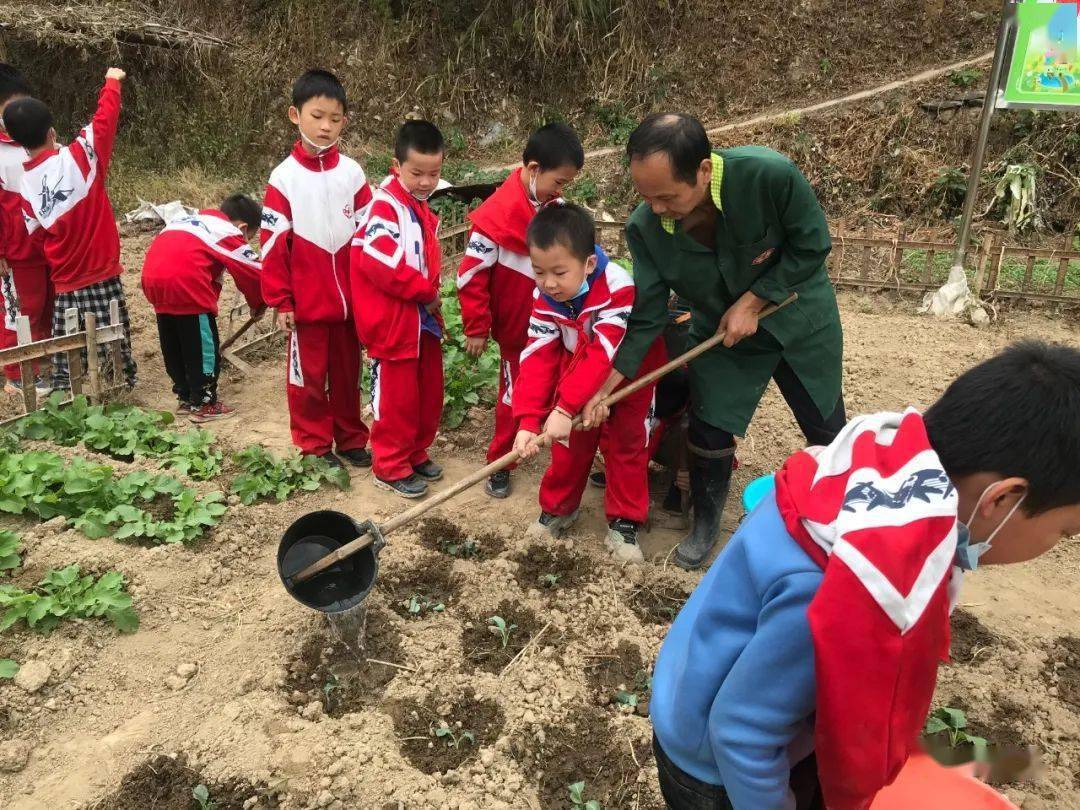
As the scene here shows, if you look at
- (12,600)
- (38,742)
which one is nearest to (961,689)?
(38,742)

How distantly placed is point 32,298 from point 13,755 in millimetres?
3748

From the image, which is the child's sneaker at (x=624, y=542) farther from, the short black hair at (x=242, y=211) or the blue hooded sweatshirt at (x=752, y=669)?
the short black hair at (x=242, y=211)

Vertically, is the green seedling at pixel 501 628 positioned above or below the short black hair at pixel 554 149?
below

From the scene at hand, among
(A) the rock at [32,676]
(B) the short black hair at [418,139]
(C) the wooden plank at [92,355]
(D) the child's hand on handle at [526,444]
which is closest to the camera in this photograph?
(A) the rock at [32,676]

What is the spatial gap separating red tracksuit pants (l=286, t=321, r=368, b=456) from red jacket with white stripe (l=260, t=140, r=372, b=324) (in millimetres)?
137

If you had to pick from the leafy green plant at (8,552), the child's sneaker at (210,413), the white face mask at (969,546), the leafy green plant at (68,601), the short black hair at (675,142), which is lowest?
the child's sneaker at (210,413)

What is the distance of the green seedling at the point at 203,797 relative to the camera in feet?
7.93

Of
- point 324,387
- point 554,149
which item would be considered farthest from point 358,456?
point 554,149

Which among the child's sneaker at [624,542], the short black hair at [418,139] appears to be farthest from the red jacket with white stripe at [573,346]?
the short black hair at [418,139]

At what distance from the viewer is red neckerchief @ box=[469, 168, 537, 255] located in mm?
3820

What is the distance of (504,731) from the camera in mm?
2744

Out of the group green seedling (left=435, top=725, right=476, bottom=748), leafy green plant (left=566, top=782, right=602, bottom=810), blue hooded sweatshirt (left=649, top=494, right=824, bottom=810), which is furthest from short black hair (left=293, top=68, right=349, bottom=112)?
blue hooded sweatshirt (left=649, top=494, right=824, bottom=810)

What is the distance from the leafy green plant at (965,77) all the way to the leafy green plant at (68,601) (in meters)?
10.6

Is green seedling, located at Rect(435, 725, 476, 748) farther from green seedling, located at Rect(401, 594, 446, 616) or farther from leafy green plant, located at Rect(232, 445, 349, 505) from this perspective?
leafy green plant, located at Rect(232, 445, 349, 505)
